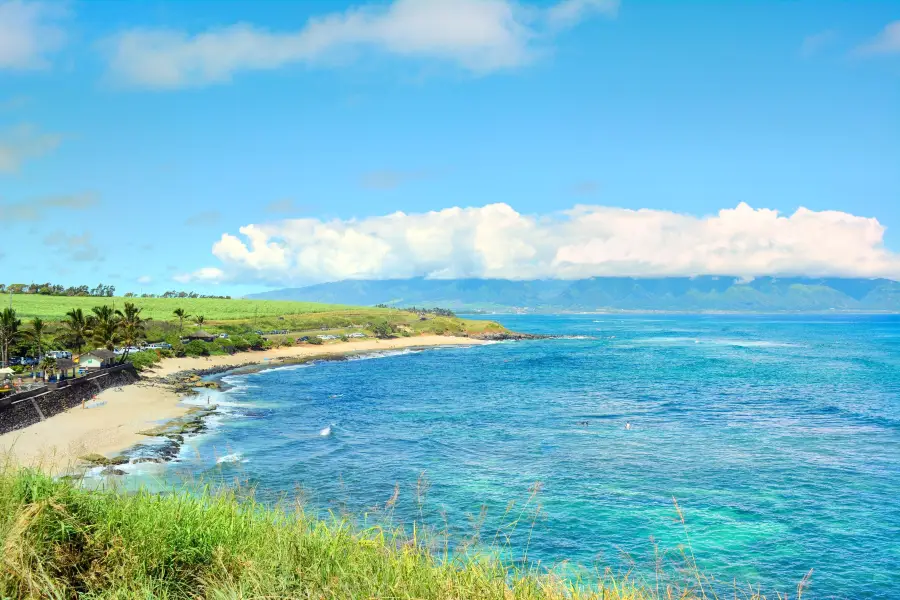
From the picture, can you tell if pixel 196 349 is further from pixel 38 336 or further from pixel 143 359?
pixel 38 336

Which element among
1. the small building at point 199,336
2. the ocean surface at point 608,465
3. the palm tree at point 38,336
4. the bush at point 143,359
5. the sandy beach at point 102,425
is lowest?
the ocean surface at point 608,465

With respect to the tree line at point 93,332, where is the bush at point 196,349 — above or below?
below

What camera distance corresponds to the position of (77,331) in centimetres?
8544

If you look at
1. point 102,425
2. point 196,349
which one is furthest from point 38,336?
point 102,425

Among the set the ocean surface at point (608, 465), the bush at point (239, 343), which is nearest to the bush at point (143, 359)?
the ocean surface at point (608, 465)

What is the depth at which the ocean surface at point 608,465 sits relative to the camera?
2511 cm

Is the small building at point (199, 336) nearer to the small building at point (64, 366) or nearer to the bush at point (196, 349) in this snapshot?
the bush at point (196, 349)

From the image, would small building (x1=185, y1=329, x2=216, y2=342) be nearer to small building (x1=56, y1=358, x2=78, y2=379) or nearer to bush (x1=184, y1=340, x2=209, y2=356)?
bush (x1=184, y1=340, x2=209, y2=356)

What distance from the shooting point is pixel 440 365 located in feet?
366

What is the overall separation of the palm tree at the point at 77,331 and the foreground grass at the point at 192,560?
3401 inches

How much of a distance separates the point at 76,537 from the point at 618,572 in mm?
18833

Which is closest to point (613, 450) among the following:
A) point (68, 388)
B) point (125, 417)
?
point (125, 417)

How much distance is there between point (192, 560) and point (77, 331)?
89775mm

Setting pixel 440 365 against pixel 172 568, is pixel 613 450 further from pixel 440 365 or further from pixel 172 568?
pixel 440 365
